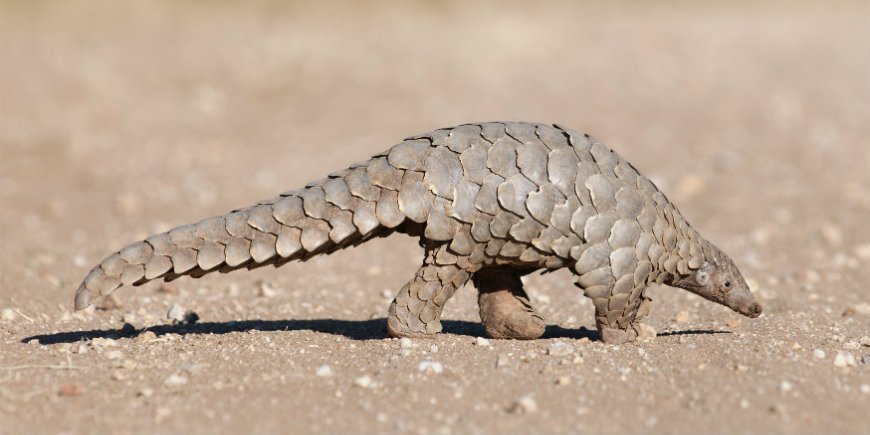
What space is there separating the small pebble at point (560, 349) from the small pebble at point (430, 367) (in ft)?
2.35

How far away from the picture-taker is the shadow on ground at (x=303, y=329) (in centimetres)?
636

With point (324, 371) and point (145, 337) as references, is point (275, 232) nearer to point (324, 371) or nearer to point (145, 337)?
point (324, 371)

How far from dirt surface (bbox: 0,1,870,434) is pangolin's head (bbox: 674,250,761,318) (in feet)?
0.75

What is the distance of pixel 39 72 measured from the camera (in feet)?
51.7

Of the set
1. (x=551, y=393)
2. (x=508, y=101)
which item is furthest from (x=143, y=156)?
(x=551, y=393)

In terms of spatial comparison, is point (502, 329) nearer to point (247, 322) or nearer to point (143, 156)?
point (247, 322)

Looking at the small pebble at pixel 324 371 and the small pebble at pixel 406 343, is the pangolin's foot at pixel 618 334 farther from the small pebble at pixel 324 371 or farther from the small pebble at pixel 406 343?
the small pebble at pixel 324 371

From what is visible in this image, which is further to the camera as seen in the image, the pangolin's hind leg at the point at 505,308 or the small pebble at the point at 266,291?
the small pebble at the point at 266,291

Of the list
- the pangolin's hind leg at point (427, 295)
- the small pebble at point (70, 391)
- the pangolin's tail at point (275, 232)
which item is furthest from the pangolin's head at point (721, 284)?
the small pebble at point (70, 391)

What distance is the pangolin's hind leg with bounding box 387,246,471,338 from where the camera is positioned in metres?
5.77

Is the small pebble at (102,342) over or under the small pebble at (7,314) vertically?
under

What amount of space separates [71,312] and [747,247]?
6419 mm

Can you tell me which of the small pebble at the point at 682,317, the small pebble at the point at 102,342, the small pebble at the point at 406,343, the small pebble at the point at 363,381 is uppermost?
the small pebble at the point at 682,317

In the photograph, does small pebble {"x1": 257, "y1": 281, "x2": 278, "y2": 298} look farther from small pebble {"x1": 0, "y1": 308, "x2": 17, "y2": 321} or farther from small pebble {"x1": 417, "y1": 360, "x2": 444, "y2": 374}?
small pebble {"x1": 417, "y1": 360, "x2": 444, "y2": 374}
